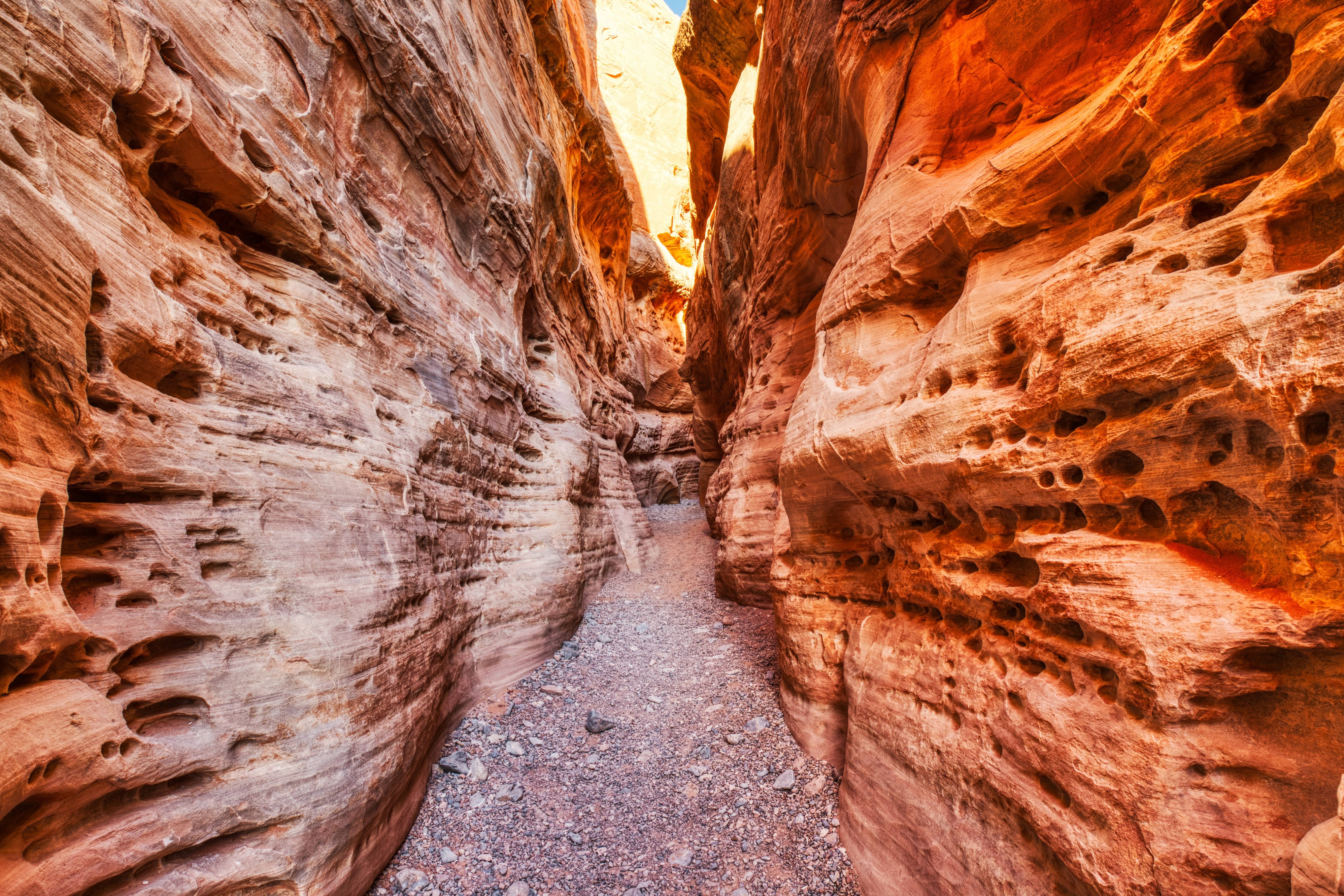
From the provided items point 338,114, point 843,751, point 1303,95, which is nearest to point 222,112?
point 338,114

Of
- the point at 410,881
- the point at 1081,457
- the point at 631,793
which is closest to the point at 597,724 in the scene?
the point at 631,793

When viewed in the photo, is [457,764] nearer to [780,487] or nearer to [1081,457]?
[780,487]

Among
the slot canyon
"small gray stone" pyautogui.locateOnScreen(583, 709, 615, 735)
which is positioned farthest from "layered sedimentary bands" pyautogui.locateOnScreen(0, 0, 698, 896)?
"small gray stone" pyautogui.locateOnScreen(583, 709, 615, 735)

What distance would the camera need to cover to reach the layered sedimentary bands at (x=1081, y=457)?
175cm

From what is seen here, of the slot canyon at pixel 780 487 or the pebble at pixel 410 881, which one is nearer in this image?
the slot canyon at pixel 780 487

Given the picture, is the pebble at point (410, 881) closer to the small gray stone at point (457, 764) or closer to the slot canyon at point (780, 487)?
the slot canyon at point (780, 487)

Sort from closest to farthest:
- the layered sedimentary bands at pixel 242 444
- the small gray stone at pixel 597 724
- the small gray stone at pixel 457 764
A: the layered sedimentary bands at pixel 242 444, the small gray stone at pixel 457 764, the small gray stone at pixel 597 724

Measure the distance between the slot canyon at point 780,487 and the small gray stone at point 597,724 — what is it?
87 mm

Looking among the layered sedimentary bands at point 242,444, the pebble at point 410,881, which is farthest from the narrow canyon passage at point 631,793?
the layered sedimentary bands at point 242,444

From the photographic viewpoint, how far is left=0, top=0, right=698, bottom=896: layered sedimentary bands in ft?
6.43

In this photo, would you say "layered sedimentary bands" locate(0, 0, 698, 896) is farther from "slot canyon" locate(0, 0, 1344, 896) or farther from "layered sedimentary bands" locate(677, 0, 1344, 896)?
"layered sedimentary bands" locate(677, 0, 1344, 896)

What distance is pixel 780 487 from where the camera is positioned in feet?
17.0

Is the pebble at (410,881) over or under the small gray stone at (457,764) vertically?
under

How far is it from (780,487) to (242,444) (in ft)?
14.9
